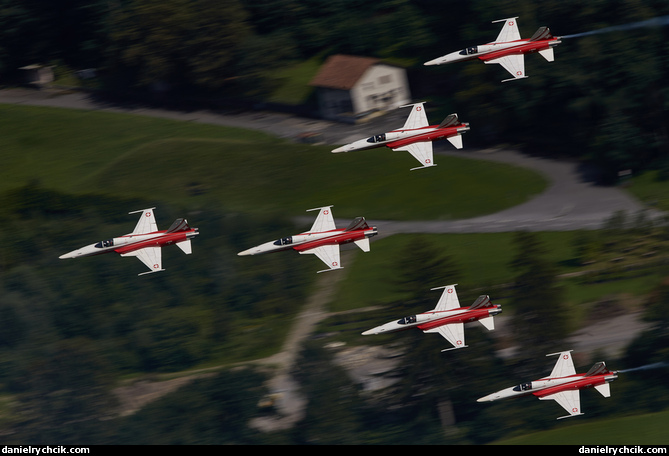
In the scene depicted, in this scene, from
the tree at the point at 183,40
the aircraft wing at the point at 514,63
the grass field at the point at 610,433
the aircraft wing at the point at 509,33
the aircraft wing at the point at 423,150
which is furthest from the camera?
the tree at the point at 183,40

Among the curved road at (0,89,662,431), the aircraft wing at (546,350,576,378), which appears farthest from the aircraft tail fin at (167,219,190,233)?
the aircraft wing at (546,350,576,378)

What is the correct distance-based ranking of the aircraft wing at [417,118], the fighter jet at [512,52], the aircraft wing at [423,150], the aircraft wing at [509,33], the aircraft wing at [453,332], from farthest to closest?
the aircraft wing at [509,33] → the fighter jet at [512,52] → the aircraft wing at [417,118] → the aircraft wing at [423,150] → the aircraft wing at [453,332]

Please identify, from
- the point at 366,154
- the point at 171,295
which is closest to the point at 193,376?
the point at 171,295

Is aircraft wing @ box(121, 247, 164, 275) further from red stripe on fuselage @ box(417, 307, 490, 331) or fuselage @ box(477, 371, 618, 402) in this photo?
fuselage @ box(477, 371, 618, 402)

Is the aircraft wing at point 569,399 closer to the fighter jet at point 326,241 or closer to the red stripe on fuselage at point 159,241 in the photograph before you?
the fighter jet at point 326,241

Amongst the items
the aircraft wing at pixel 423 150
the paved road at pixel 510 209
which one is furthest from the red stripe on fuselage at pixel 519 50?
the paved road at pixel 510 209
